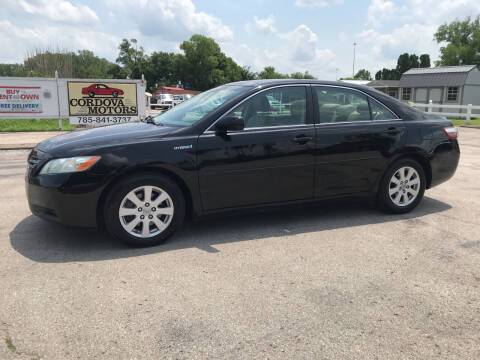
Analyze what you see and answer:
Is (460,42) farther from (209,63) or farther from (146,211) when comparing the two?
(146,211)

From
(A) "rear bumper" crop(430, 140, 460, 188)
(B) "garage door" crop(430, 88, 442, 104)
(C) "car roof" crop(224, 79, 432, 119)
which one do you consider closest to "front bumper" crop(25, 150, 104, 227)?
(C) "car roof" crop(224, 79, 432, 119)

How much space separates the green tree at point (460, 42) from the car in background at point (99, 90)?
63.6 metres

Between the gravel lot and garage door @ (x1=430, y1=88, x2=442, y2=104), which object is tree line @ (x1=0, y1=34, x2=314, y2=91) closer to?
garage door @ (x1=430, y1=88, x2=442, y2=104)

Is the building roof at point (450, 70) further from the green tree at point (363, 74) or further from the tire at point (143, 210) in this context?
the green tree at point (363, 74)

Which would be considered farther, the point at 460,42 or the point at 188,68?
the point at 188,68

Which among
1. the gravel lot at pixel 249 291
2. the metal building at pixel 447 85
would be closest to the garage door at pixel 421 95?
the metal building at pixel 447 85

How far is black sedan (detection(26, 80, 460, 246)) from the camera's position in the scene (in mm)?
4027

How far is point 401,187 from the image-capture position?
17.6 ft

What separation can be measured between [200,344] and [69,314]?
0.97 meters

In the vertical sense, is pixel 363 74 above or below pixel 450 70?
above

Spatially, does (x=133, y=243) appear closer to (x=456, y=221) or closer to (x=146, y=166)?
(x=146, y=166)

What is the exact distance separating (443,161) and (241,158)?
2857 millimetres

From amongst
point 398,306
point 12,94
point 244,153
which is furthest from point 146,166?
point 12,94

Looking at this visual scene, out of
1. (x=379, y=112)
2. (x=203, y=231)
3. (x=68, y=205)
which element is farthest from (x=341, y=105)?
(x=68, y=205)
